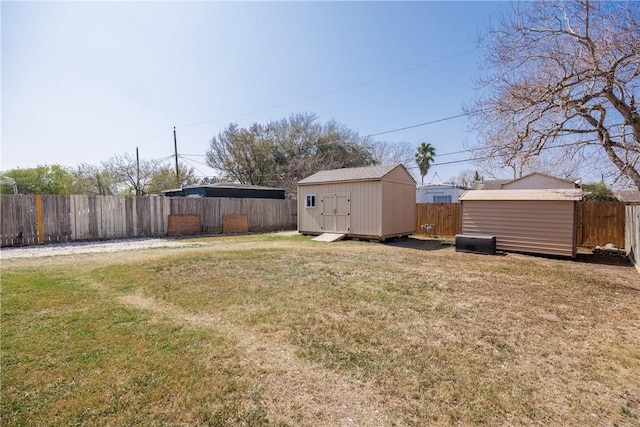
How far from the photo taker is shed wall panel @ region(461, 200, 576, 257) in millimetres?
8336

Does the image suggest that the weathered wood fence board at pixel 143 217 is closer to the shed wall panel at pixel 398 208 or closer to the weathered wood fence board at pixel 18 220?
the weathered wood fence board at pixel 18 220

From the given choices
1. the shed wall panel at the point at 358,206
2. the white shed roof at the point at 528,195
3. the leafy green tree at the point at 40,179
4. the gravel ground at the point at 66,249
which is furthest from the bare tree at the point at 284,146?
the white shed roof at the point at 528,195

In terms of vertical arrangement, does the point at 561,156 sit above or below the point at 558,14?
below

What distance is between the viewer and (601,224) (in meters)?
10.1

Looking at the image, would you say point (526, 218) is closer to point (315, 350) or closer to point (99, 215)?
point (315, 350)

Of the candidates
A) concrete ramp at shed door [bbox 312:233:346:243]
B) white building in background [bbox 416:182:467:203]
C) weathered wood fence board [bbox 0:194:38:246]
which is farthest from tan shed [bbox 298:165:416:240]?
white building in background [bbox 416:182:467:203]

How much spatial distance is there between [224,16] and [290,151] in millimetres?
16516

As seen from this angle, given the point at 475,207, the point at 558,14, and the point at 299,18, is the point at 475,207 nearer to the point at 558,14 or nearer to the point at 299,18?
the point at 558,14

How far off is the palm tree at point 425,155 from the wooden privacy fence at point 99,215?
68.7 feet

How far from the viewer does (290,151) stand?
25.5 metres

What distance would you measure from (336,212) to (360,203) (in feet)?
4.03

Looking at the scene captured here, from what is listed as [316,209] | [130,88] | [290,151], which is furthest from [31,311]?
[290,151]

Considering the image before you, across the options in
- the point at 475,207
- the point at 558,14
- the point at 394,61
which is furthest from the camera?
the point at 394,61

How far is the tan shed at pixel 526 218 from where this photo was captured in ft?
27.3
